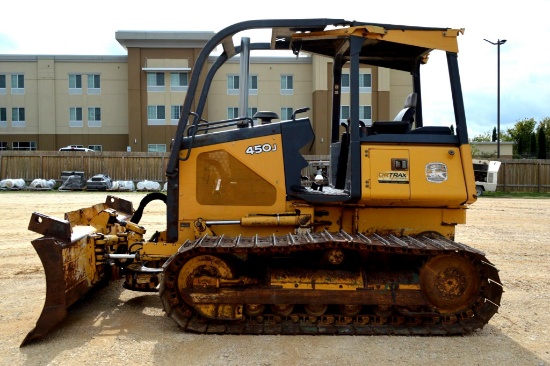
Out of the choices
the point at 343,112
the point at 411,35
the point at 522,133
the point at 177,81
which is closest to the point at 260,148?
the point at 411,35

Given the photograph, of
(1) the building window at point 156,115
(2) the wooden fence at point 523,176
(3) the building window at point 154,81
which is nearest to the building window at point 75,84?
(3) the building window at point 154,81

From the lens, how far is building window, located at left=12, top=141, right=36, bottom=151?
46.8 meters

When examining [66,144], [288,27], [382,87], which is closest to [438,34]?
[288,27]

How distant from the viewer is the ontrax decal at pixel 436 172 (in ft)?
18.6

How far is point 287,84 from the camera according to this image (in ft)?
148

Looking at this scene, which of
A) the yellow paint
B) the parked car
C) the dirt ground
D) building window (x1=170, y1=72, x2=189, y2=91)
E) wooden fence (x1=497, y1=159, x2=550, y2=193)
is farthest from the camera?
building window (x1=170, y1=72, x2=189, y2=91)

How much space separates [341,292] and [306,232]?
81 cm

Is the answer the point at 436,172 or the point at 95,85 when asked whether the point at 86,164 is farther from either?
the point at 436,172

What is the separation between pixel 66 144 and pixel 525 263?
4408 centimetres

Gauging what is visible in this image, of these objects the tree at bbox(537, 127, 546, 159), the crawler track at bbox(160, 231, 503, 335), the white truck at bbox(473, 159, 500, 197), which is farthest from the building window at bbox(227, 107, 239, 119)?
the crawler track at bbox(160, 231, 503, 335)

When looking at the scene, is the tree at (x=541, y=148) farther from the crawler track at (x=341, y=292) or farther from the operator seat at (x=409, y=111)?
the crawler track at (x=341, y=292)

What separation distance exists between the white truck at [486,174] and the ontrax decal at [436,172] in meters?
27.8

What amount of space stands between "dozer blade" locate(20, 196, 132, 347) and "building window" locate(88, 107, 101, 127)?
141 ft

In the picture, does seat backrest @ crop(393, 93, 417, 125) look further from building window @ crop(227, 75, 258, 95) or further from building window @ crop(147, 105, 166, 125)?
building window @ crop(147, 105, 166, 125)
